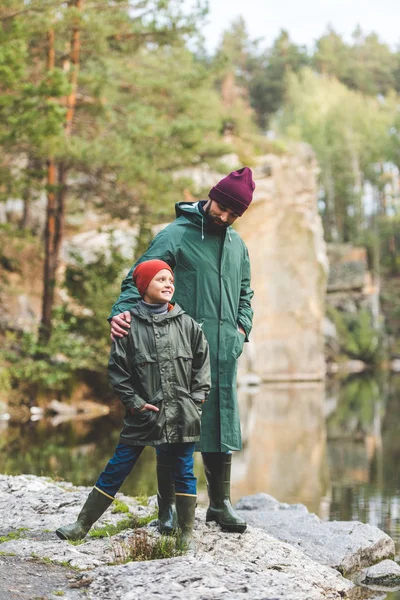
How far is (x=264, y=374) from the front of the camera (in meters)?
31.7

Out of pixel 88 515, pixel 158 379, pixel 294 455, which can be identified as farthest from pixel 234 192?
pixel 294 455

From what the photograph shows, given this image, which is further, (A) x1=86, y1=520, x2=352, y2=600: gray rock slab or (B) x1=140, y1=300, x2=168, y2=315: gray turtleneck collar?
(B) x1=140, y1=300, x2=168, y2=315: gray turtleneck collar

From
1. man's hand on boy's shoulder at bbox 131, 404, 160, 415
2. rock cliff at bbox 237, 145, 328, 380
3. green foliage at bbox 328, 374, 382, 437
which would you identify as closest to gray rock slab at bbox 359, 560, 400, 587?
man's hand on boy's shoulder at bbox 131, 404, 160, 415

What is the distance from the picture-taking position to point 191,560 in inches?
147

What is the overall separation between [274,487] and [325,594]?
4985mm

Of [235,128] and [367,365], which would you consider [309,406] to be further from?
[367,365]

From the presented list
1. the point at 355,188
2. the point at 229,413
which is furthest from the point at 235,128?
the point at 229,413

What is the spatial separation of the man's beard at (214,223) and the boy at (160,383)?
500 mm

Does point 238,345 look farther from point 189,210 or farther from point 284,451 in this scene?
point 284,451

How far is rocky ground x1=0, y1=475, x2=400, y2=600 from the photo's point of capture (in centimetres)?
350

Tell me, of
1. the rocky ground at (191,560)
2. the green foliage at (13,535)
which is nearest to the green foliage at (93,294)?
the rocky ground at (191,560)

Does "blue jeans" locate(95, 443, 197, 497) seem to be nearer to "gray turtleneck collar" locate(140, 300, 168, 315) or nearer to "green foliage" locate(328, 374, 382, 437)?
"gray turtleneck collar" locate(140, 300, 168, 315)

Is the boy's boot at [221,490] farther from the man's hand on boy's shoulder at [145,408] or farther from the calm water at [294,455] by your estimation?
the calm water at [294,455]

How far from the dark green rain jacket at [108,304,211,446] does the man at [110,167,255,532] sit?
25 centimetres
